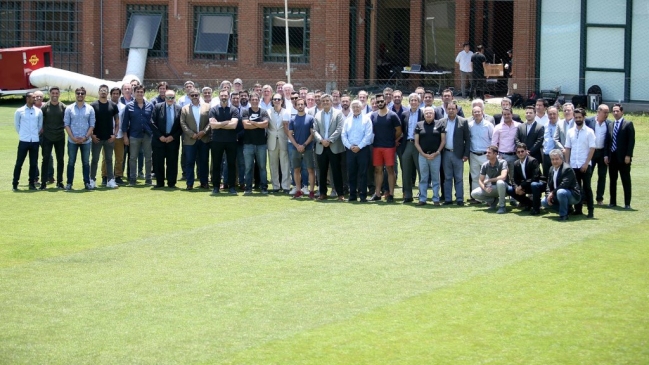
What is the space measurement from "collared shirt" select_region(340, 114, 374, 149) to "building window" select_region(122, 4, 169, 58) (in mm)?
23294

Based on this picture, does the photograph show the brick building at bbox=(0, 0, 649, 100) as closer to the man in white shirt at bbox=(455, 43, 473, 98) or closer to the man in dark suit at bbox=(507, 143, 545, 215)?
the man in white shirt at bbox=(455, 43, 473, 98)

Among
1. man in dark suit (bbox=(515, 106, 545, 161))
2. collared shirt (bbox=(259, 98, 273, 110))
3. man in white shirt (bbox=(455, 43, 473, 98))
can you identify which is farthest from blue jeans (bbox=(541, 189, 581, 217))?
man in white shirt (bbox=(455, 43, 473, 98))

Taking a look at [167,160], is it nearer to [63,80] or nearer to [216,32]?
[63,80]

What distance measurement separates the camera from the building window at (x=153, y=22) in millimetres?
40062

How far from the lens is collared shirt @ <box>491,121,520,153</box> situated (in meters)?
17.4

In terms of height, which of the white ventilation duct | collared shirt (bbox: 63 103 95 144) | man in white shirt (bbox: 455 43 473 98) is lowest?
collared shirt (bbox: 63 103 95 144)

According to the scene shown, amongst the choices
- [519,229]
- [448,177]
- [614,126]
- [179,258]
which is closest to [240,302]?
[179,258]

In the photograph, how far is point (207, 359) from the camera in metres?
9.48

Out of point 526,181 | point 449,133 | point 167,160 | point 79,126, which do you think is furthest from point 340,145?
point 79,126

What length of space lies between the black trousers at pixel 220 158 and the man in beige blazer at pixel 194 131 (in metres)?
0.42

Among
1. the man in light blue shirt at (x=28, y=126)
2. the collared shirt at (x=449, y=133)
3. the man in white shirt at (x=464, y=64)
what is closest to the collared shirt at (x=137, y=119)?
the man in light blue shirt at (x=28, y=126)

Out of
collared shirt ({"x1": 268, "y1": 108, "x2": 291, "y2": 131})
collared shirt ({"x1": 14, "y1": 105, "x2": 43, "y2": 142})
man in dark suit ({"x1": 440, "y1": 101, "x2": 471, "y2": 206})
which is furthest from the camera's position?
collared shirt ({"x1": 14, "y1": 105, "x2": 43, "y2": 142})

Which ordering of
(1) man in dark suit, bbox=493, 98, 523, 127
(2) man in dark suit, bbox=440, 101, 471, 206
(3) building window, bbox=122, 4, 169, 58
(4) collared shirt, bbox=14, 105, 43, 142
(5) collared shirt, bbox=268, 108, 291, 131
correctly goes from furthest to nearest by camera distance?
1. (3) building window, bbox=122, 4, 169, 58
2. (4) collared shirt, bbox=14, 105, 43, 142
3. (5) collared shirt, bbox=268, 108, 291, 131
4. (2) man in dark suit, bbox=440, 101, 471, 206
5. (1) man in dark suit, bbox=493, 98, 523, 127

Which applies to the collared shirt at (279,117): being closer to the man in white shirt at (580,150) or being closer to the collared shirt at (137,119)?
the collared shirt at (137,119)
